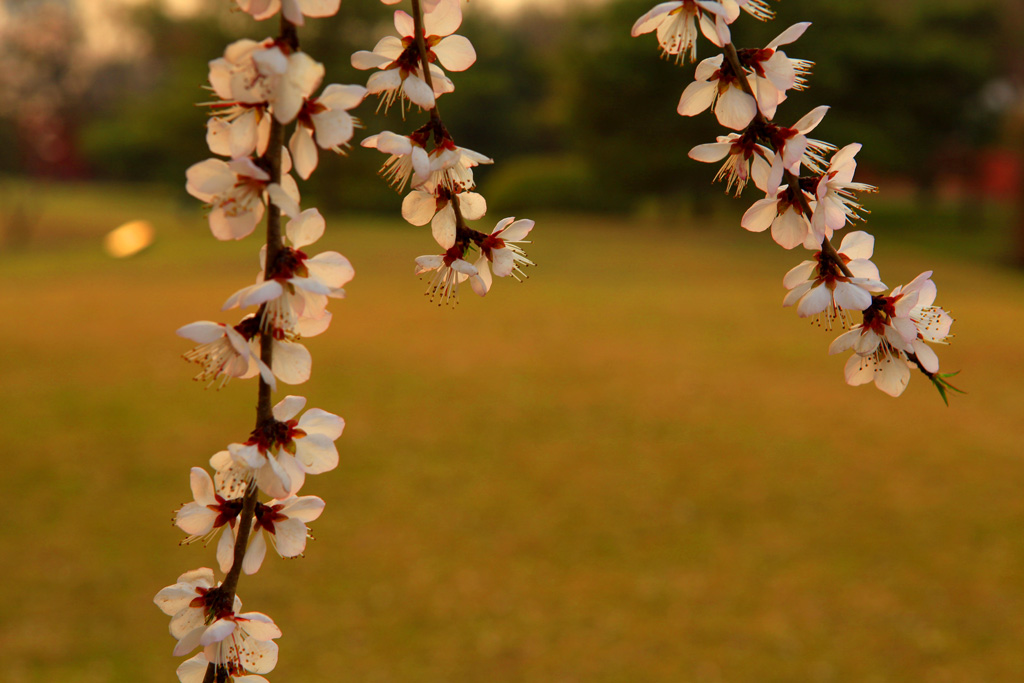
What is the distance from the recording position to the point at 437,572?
4.01 meters

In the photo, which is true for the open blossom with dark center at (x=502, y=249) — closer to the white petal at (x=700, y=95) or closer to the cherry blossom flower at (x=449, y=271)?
the cherry blossom flower at (x=449, y=271)

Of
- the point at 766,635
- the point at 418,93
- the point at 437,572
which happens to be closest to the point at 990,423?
the point at 766,635

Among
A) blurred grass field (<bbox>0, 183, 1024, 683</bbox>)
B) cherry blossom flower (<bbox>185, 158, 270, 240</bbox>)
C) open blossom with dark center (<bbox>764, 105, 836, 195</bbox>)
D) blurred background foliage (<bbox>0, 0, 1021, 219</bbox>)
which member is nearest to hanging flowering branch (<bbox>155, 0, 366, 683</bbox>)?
cherry blossom flower (<bbox>185, 158, 270, 240</bbox>)

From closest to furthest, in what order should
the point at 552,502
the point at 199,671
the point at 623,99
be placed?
the point at 199,671 → the point at 552,502 → the point at 623,99

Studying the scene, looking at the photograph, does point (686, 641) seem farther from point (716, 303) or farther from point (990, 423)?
point (716, 303)

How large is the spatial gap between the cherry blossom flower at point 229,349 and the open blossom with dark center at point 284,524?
0.08 metres

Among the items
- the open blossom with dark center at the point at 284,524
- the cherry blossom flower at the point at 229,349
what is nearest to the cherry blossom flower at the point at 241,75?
the cherry blossom flower at the point at 229,349

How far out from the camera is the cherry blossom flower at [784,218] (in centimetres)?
51

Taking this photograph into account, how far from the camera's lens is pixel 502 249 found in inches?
21.9

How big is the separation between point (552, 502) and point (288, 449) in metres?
4.38

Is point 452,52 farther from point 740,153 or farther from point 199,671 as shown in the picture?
point 199,671

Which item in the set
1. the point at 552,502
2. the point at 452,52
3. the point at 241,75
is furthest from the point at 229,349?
the point at 552,502

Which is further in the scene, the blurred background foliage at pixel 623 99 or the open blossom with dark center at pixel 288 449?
the blurred background foliage at pixel 623 99

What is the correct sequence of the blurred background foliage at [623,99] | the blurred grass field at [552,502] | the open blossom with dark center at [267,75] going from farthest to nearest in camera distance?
1. the blurred background foliage at [623,99]
2. the blurred grass field at [552,502]
3. the open blossom with dark center at [267,75]
